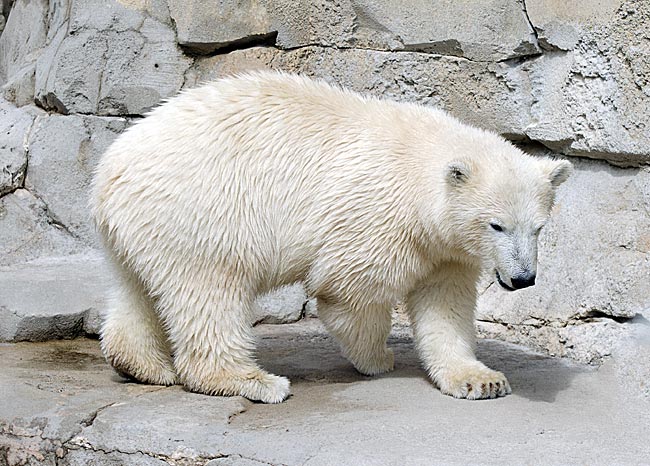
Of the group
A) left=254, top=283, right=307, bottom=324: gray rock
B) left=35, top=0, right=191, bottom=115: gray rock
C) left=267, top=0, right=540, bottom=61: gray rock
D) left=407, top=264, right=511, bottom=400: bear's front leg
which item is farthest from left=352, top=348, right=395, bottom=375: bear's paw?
left=35, top=0, right=191, bottom=115: gray rock

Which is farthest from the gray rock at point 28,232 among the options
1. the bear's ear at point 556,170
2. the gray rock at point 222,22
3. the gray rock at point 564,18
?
the bear's ear at point 556,170

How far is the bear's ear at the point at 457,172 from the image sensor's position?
3.88m

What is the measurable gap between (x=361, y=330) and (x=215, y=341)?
0.68 m

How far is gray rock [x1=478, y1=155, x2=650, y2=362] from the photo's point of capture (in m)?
5.07

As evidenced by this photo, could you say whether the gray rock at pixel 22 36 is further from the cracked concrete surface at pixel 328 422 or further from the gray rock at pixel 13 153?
the cracked concrete surface at pixel 328 422

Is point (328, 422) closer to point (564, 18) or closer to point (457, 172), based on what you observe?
point (457, 172)


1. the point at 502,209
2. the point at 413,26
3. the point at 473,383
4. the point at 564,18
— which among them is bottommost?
the point at 473,383

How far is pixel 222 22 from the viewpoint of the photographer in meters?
6.25

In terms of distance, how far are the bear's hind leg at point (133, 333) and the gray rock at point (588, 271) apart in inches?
80.6

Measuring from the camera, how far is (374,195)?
417cm

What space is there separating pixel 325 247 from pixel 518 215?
84cm

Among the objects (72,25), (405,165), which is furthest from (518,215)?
Answer: (72,25)

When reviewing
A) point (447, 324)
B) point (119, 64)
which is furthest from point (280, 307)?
point (119, 64)

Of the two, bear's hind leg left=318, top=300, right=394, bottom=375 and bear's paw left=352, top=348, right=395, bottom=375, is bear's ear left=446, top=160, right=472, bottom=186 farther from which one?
bear's paw left=352, top=348, right=395, bottom=375
